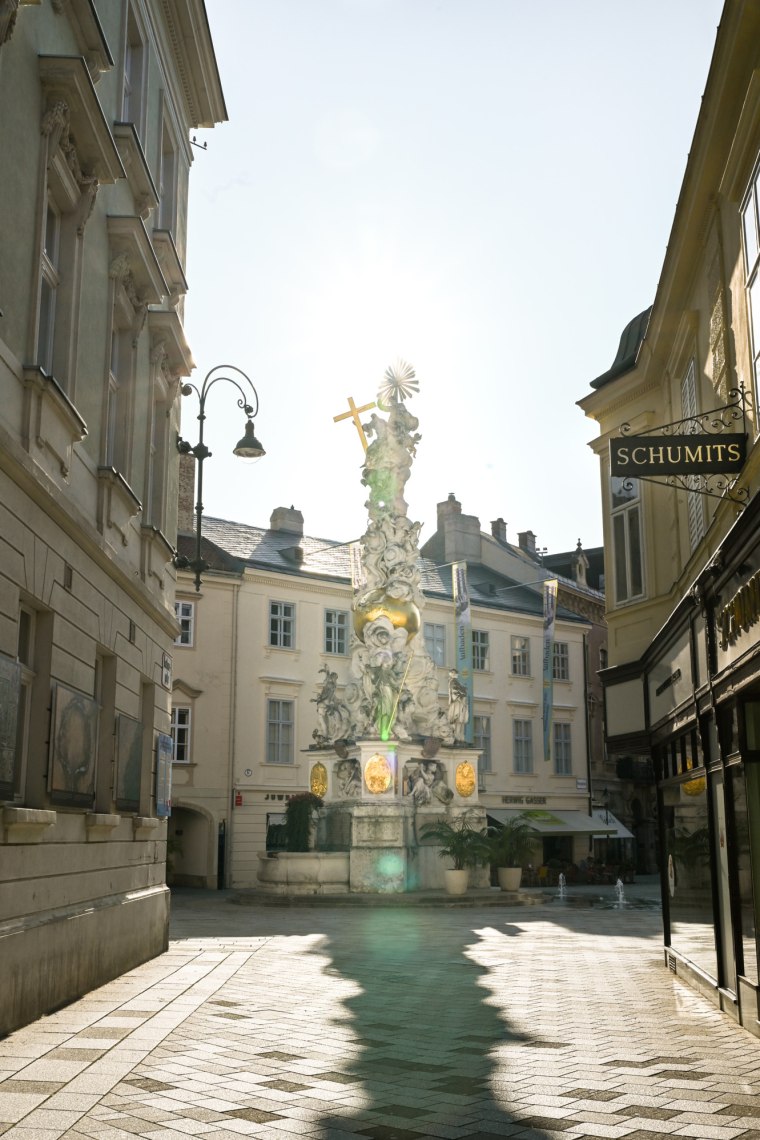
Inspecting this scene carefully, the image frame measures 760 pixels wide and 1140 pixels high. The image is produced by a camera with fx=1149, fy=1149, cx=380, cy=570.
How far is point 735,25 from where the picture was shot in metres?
9.20

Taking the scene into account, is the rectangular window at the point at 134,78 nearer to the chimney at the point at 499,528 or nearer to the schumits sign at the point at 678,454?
the schumits sign at the point at 678,454

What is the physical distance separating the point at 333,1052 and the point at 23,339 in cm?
623

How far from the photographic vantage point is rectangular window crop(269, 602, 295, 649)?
40.0 meters

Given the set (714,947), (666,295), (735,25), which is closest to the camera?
→ (735,25)

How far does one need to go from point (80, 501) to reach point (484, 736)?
34.7 metres

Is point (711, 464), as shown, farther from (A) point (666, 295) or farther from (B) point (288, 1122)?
(B) point (288, 1122)

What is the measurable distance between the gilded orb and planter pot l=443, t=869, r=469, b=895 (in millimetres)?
6652

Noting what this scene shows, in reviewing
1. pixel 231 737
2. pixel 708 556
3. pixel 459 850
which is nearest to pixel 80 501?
pixel 708 556

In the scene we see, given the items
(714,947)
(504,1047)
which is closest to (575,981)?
(714,947)

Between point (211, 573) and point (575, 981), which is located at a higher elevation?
point (211, 573)

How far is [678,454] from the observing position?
9.73 metres

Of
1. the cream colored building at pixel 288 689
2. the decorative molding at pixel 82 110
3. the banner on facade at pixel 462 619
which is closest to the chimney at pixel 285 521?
the cream colored building at pixel 288 689

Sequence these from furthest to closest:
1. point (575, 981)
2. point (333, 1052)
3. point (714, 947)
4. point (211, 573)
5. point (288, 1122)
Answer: point (211, 573)
point (575, 981)
point (714, 947)
point (333, 1052)
point (288, 1122)

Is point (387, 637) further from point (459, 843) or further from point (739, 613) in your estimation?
point (739, 613)
